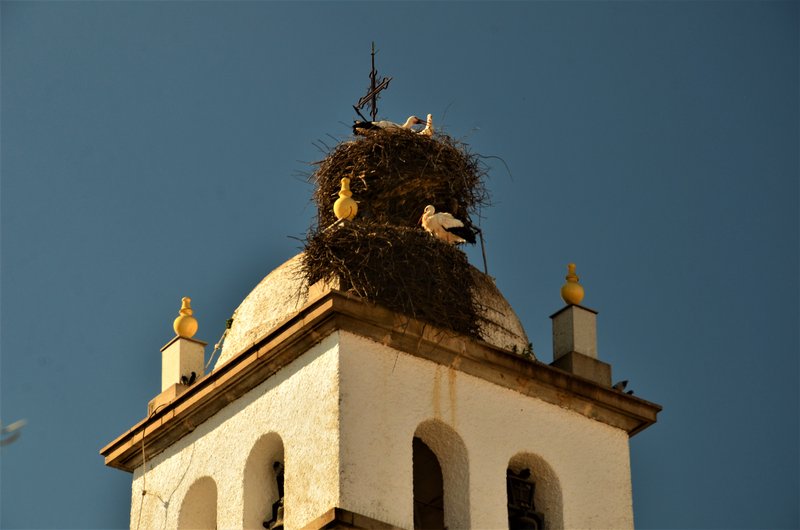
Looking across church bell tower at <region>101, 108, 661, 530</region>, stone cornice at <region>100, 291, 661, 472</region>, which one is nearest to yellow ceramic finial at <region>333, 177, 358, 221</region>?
church bell tower at <region>101, 108, 661, 530</region>

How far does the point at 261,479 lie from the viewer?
1255 centimetres

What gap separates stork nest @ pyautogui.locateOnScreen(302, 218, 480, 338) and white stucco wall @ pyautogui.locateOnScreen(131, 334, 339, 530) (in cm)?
63

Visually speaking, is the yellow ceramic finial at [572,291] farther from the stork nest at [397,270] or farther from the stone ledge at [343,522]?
the stone ledge at [343,522]

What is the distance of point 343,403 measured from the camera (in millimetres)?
11695

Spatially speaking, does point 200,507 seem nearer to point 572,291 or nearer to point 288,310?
point 288,310

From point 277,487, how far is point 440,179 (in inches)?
140

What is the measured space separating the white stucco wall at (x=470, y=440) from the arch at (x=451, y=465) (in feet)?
0.09

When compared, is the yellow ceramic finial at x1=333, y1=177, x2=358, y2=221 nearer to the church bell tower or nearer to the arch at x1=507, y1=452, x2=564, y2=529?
the church bell tower

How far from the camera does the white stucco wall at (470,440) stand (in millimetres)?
11531

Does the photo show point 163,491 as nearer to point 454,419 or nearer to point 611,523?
point 454,419

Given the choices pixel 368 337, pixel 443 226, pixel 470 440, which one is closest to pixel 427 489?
pixel 470 440

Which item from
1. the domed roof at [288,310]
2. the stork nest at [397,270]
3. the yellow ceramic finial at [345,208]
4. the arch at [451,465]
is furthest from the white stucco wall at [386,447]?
the yellow ceramic finial at [345,208]

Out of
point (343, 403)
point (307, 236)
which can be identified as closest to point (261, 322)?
point (307, 236)

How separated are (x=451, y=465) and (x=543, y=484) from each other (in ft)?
3.11
